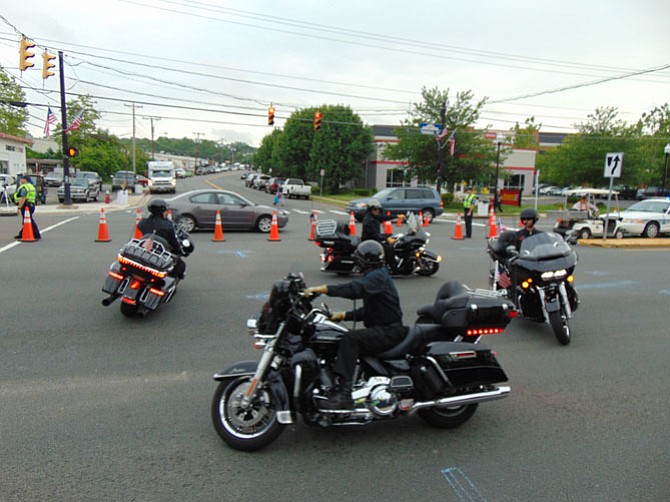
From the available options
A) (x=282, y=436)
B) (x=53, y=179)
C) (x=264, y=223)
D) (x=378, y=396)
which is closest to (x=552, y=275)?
(x=378, y=396)

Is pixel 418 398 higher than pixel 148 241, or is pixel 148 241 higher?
pixel 148 241

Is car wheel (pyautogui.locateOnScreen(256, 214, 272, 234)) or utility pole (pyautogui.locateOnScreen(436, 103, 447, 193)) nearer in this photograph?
car wheel (pyautogui.locateOnScreen(256, 214, 272, 234))

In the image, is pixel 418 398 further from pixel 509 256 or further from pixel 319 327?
pixel 509 256

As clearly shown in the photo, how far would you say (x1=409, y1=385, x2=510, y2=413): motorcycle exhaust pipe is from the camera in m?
4.05

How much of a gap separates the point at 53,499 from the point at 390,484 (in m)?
2.11

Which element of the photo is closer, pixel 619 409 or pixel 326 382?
pixel 326 382

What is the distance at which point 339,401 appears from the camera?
3834 mm

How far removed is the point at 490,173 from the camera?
36.8 metres

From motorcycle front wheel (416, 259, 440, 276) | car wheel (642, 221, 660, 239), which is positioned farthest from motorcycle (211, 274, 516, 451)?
car wheel (642, 221, 660, 239)

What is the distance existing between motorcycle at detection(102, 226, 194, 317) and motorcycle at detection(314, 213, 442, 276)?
4246 millimetres

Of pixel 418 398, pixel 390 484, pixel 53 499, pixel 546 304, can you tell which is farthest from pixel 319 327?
pixel 546 304

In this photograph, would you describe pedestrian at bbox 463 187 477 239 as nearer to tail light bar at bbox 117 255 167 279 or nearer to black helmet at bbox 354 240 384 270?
tail light bar at bbox 117 255 167 279

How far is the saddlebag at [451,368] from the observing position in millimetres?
4035

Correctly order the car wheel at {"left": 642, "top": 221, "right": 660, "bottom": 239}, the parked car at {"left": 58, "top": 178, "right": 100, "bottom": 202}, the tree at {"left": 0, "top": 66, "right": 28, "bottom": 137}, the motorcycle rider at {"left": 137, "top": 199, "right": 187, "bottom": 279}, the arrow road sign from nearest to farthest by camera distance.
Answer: the motorcycle rider at {"left": 137, "top": 199, "right": 187, "bottom": 279} → the arrow road sign → the car wheel at {"left": 642, "top": 221, "right": 660, "bottom": 239} → the parked car at {"left": 58, "top": 178, "right": 100, "bottom": 202} → the tree at {"left": 0, "top": 66, "right": 28, "bottom": 137}
